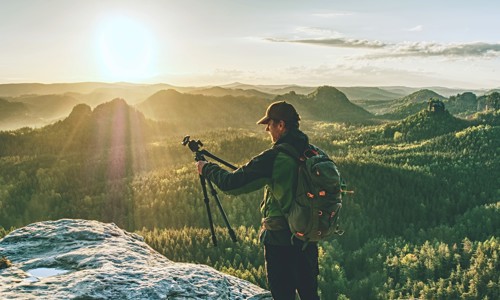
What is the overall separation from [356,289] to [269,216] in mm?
28479

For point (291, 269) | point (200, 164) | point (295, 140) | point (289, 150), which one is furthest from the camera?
point (200, 164)

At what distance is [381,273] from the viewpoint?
38.2m

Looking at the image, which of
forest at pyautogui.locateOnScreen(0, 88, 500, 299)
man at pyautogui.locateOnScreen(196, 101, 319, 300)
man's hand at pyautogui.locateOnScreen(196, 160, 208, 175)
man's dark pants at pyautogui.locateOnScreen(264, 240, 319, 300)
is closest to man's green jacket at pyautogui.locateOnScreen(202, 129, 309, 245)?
man at pyautogui.locateOnScreen(196, 101, 319, 300)

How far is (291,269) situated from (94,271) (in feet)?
13.4

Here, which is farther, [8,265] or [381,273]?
[381,273]

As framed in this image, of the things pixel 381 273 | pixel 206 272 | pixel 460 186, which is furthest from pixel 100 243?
pixel 460 186

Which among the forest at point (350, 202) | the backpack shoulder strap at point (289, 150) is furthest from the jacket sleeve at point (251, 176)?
the forest at point (350, 202)

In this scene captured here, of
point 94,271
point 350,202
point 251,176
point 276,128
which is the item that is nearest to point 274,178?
point 251,176

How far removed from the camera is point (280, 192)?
7.85 metres

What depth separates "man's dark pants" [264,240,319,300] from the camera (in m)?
8.16

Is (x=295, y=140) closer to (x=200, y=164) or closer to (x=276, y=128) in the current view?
(x=276, y=128)

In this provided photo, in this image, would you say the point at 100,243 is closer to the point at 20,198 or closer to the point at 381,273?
the point at 381,273

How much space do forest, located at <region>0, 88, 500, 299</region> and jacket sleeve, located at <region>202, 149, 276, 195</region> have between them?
17534 mm

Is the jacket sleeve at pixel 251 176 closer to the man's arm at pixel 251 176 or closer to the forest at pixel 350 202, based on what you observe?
the man's arm at pixel 251 176
